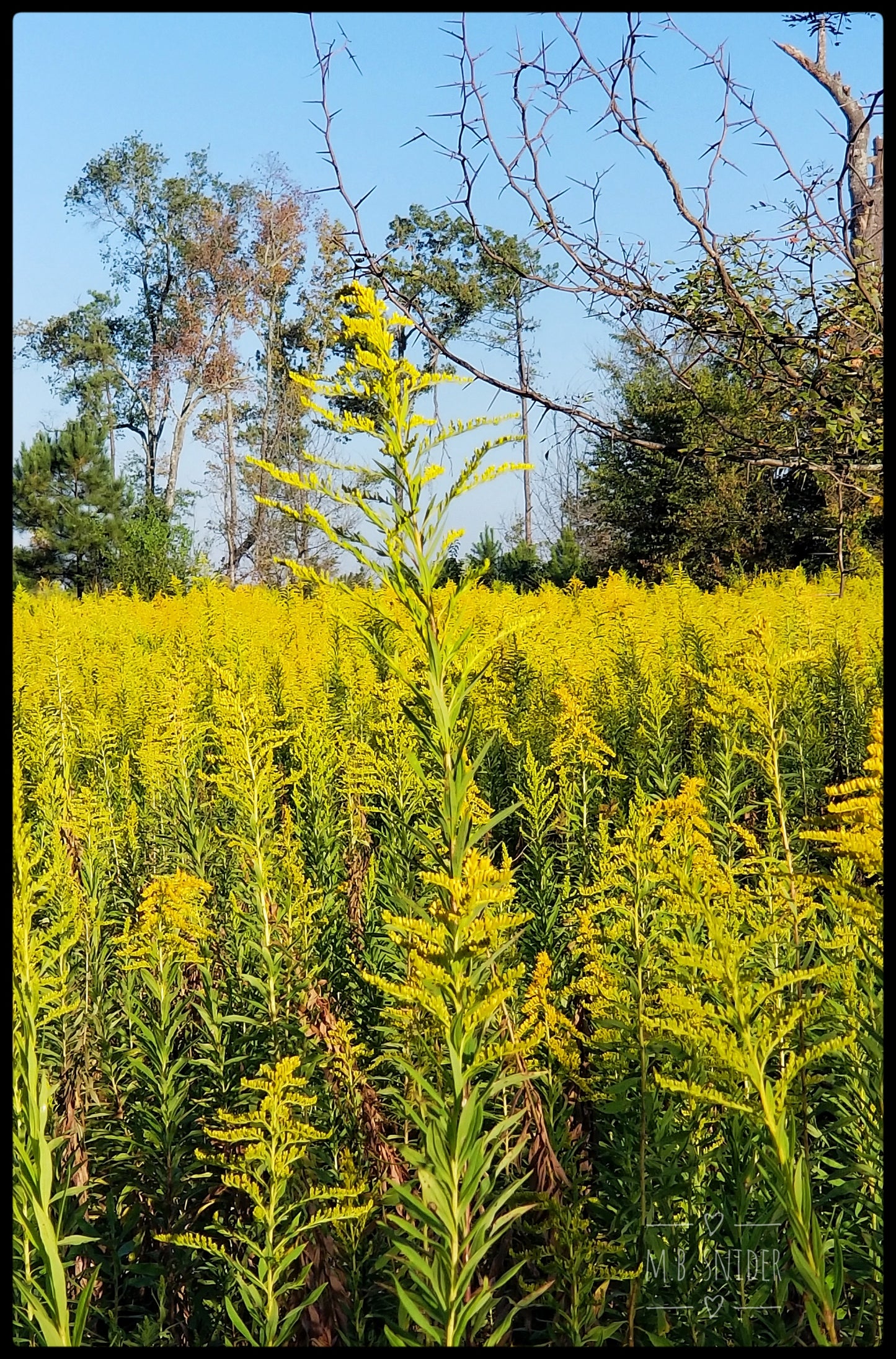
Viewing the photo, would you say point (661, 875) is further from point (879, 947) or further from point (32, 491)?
point (32, 491)

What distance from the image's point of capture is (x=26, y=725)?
4.96 metres

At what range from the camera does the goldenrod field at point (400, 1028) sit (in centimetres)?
152

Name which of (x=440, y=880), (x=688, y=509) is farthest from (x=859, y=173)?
(x=688, y=509)

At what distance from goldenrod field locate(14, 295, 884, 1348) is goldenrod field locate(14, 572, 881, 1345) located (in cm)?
1

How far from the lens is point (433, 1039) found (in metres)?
2.00

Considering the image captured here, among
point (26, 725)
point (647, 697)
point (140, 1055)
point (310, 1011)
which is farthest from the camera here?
point (26, 725)

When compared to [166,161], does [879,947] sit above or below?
below

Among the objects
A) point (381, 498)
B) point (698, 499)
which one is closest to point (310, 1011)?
point (381, 498)

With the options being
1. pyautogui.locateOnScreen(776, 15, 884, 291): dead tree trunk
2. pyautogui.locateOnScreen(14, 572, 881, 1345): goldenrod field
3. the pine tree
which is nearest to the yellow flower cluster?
pyautogui.locateOnScreen(14, 572, 881, 1345): goldenrod field

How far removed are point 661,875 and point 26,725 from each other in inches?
159

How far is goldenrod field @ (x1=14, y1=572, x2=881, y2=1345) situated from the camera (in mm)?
1524

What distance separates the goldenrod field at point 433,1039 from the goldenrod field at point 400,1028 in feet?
0.05

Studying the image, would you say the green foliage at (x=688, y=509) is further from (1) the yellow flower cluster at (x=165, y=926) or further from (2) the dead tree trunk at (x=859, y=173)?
(1) the yellow flower cluster at (x=165, y=926)

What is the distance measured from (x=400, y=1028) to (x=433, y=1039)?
0.21 metres
